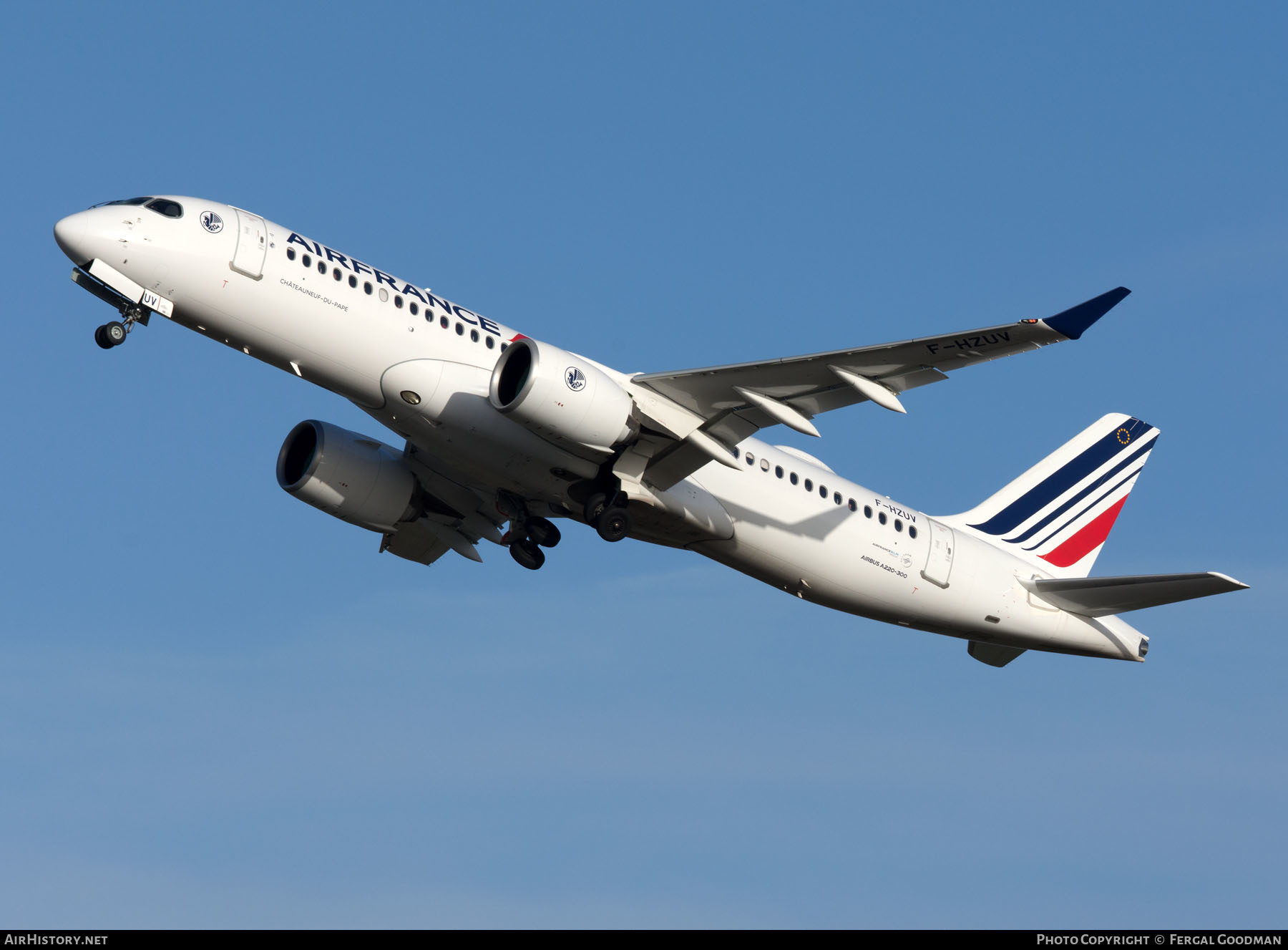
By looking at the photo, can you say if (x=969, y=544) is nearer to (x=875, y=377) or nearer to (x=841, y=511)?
(x=841, y=511)

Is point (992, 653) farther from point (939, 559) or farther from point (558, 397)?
point (558, 397)

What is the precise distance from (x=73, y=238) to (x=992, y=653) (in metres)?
22.2

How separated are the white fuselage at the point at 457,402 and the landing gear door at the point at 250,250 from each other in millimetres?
38

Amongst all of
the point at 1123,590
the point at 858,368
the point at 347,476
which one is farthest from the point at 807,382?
the point at 347,476

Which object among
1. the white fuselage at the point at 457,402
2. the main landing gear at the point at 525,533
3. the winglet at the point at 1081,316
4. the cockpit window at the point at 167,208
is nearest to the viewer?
the winglet at the point at 1081,316

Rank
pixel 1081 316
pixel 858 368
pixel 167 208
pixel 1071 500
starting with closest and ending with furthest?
pixel 1081 316, pixel 858 368, pixel 167 208, pixel 1071 500

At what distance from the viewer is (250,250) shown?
29.4m

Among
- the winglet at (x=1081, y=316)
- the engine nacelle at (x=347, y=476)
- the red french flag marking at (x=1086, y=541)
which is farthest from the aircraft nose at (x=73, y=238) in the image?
the red french flag marking at (x=1086, y=541)

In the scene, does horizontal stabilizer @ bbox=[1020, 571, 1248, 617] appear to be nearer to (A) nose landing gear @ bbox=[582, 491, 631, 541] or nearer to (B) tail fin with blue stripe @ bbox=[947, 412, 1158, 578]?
(B) tail fin with blue stripe @ bbox=[947, 412, 1158, 578]

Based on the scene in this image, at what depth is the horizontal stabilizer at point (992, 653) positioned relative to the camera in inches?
1458

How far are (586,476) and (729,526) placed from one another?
3.24 m

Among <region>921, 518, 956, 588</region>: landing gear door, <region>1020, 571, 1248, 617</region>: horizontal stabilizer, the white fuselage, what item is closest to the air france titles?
the white fuselage

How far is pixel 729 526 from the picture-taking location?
32.2 metres

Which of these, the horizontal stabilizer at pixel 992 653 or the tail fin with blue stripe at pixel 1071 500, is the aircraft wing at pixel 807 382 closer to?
the tail fin with blue stripe at pixel 1071 500
